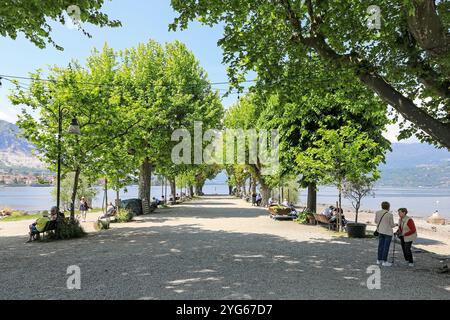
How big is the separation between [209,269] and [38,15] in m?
8.73

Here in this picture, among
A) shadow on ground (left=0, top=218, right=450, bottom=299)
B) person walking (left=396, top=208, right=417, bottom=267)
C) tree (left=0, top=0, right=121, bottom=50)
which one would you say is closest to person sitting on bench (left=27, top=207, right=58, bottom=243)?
shadow on ground (left=0, top=218, right=450, bottom=299)

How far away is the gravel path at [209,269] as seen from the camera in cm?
766

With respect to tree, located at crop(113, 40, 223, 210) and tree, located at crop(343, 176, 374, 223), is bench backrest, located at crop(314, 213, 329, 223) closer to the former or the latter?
tree, located at crop(343, 176, 374, 223)

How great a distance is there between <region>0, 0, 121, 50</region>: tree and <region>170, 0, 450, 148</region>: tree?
2.45 m

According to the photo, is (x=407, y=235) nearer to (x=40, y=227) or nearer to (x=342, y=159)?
(x=342, y=159)

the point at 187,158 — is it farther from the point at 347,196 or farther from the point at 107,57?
the point at 347,196

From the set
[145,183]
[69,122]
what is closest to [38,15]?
[69,122]

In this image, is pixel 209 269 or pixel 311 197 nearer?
pixel 209 269

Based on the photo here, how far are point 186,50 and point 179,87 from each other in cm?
662

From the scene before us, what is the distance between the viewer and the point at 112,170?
18672mm

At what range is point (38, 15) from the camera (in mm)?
10656

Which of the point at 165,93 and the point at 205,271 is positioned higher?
the point at 165,93

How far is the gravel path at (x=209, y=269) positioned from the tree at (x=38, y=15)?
278 inches
